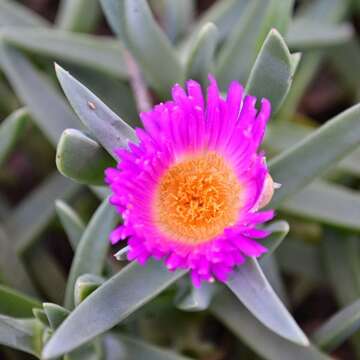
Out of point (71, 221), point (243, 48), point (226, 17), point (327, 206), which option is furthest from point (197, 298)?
point (226, 17)

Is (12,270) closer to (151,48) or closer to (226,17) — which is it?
(151,48)

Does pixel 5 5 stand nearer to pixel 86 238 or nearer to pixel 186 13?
pixel 186 13

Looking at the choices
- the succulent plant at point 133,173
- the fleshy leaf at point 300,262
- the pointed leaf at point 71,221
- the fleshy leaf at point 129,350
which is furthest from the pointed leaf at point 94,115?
the fleshy leaf at point 300,262

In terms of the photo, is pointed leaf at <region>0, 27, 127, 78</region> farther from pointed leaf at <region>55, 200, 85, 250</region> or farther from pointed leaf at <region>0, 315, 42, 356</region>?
pointed leaf at <region>0, 315, 42, 356</region>

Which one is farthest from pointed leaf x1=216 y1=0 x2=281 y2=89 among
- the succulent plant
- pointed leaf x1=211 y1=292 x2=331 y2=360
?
pointed leaf x1=211 y1=292 x2=331 y2=360

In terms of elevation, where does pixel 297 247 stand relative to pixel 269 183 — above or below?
below

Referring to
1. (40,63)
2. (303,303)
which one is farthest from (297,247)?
(40,63)
